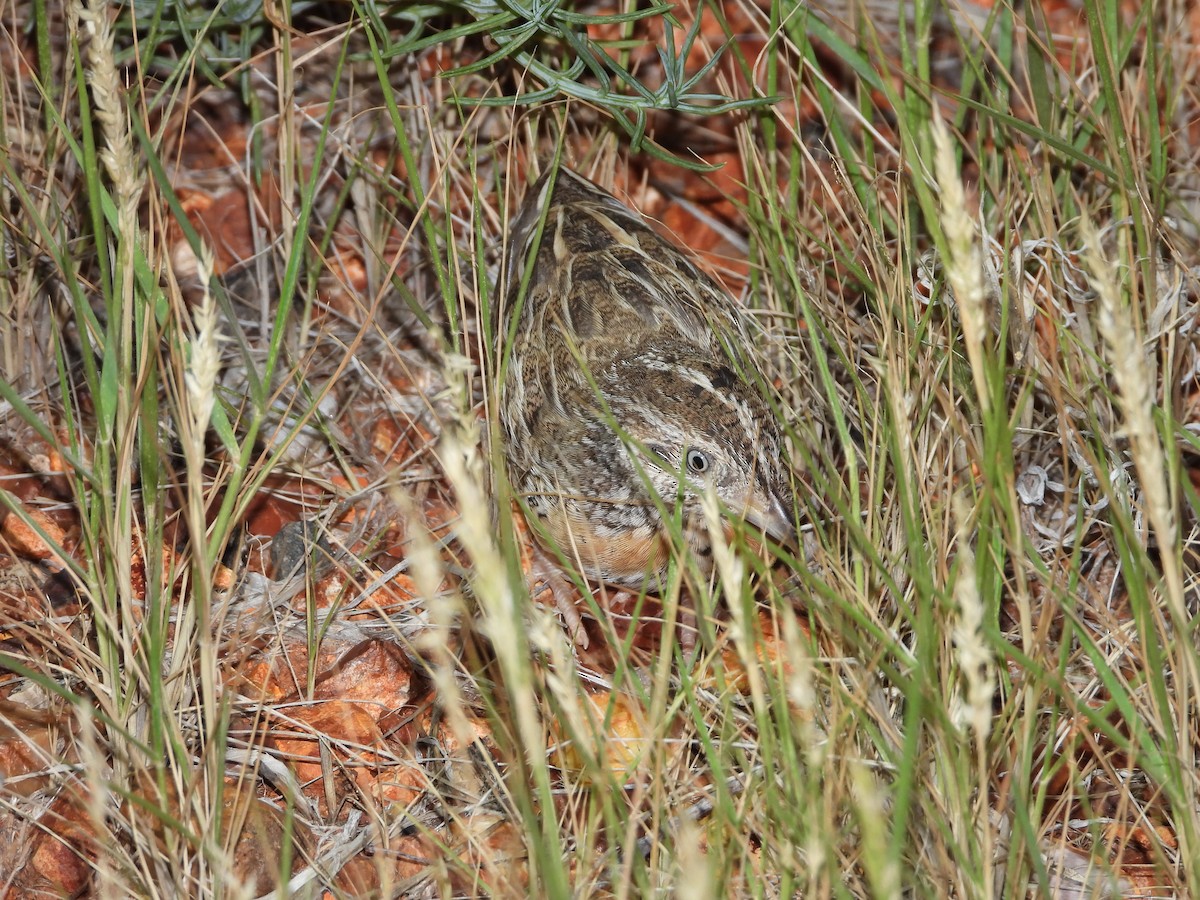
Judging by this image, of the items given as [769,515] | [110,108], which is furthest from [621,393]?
[110,108]

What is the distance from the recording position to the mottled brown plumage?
13.4 feet

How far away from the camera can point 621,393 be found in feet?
14.2

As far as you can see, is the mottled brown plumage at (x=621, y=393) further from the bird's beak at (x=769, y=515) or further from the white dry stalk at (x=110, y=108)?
the white dry stalk at (x=110, y=108)

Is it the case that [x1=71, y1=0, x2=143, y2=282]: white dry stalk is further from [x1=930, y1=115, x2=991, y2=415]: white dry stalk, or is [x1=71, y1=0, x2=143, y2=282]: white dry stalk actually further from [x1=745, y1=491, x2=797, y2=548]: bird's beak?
[x1=745, y1=491, x2=797, y2=548]: bird's beak

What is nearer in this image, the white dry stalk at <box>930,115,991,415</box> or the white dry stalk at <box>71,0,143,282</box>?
the white dry stalk at <box>930,115,991,415</box>

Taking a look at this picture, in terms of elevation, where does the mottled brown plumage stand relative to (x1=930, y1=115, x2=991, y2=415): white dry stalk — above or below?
below

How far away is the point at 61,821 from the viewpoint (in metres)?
3.53

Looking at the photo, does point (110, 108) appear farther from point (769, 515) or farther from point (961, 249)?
point (769, 515)

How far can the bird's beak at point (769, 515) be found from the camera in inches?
159

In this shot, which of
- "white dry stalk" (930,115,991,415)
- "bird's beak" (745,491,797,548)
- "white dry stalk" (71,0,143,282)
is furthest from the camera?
"bird's beak" (745,491,797,548)

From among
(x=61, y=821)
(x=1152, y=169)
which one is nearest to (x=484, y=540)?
(x=61, y=821)

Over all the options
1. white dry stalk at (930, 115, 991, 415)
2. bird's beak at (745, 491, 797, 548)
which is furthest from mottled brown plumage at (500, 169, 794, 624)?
white dry stalk at (930, 115, 991, 415)

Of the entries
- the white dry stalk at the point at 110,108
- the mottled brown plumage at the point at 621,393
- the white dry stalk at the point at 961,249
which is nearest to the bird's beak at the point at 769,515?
the mottled brown plumage at the point at 621,393

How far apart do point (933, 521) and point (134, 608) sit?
2.41 meters
